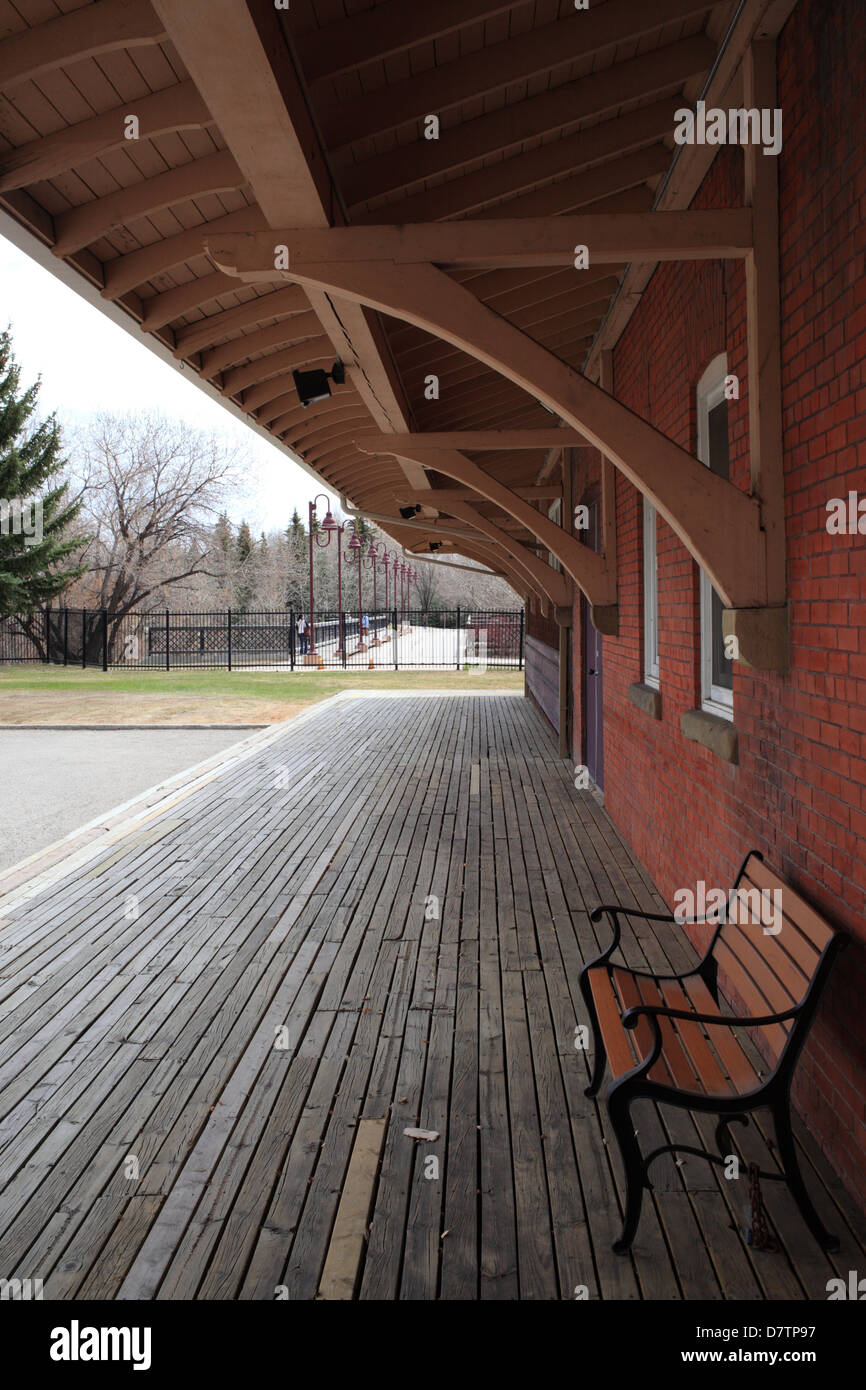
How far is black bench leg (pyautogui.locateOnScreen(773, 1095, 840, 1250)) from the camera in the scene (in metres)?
2.20

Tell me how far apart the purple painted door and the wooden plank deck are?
2.04 meters

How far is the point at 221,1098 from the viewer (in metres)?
2.98

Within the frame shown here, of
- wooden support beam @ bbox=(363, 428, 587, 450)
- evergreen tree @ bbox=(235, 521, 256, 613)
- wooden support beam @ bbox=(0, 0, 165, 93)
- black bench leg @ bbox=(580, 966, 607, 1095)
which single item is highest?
evergreen tree @ bbox=(235, 521, 256, 613)

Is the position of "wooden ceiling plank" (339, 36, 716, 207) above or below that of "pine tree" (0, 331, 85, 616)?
below

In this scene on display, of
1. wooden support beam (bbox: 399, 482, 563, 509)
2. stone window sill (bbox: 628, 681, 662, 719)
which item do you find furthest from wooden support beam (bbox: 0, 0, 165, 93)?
wooden support beam (bbox: 399, 482, 563, 509)

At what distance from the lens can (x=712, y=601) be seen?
4273 mm

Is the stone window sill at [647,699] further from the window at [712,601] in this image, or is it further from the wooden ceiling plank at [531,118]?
the wooden ceiling plank at [531,118]

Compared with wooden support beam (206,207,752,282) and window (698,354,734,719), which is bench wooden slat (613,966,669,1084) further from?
wooden support beam (206,207,752,282)

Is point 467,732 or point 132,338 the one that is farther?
point 467,732

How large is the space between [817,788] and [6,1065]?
9.39 ft

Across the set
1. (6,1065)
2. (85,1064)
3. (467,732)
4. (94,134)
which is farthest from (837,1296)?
(467,732)
